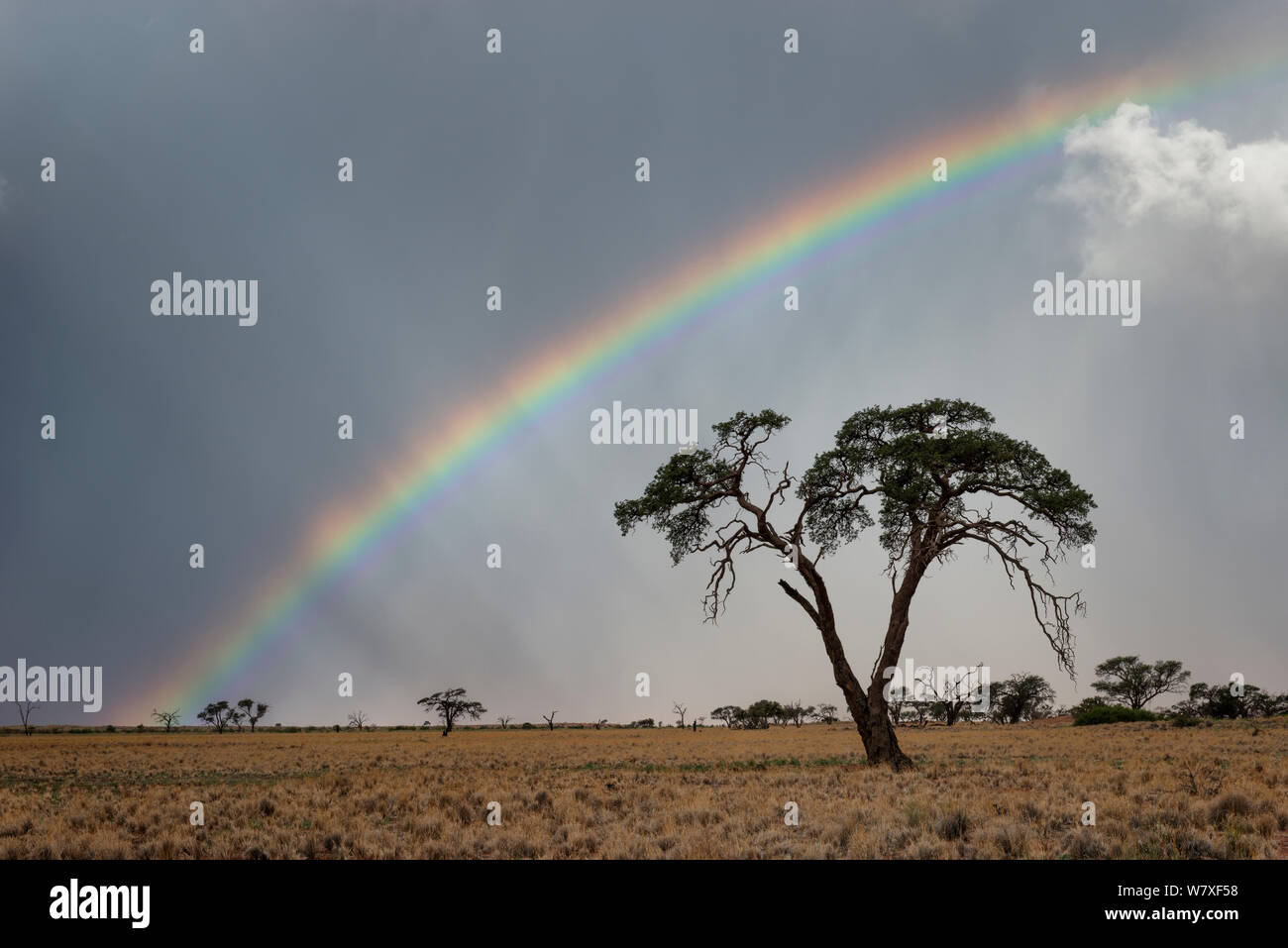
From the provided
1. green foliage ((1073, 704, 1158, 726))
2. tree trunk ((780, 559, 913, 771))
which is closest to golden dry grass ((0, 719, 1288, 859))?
tree trunk ((780, 559, 913, 771))

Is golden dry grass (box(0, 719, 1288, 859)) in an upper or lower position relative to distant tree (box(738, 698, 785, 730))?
upper

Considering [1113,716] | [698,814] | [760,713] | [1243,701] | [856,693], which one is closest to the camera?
[698,814]

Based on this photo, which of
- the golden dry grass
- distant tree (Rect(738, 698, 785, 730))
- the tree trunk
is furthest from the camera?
distant tree (Rect(738, 698, 785, 730))

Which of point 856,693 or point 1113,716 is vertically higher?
point 856,693

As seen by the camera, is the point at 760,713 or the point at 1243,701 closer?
the point at 1243,701

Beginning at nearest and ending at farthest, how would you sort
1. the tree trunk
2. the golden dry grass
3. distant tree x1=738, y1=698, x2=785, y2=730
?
the golden dry grass
the tree trunk
distant tree x1=738, y1=698, x2=785, y2=730

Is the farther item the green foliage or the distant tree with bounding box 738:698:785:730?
the distant tree with bounding box 738:698:785:730

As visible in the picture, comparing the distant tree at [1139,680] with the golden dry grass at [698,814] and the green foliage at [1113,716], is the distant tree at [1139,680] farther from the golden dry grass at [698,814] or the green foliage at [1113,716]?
the golden dry grass at [698,814]

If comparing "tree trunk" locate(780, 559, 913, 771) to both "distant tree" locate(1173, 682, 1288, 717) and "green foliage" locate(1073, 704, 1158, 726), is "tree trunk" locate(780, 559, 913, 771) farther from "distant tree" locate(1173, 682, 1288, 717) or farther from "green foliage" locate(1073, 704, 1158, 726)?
"distant tree" locate(1173, 682, 1288, 717)

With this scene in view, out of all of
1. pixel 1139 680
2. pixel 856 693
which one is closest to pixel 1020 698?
pixel 1139 680

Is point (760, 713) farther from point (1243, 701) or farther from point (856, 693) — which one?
point (856, 693)

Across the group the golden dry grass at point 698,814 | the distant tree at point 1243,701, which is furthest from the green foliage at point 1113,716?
the golden dry grass at point 698,814
